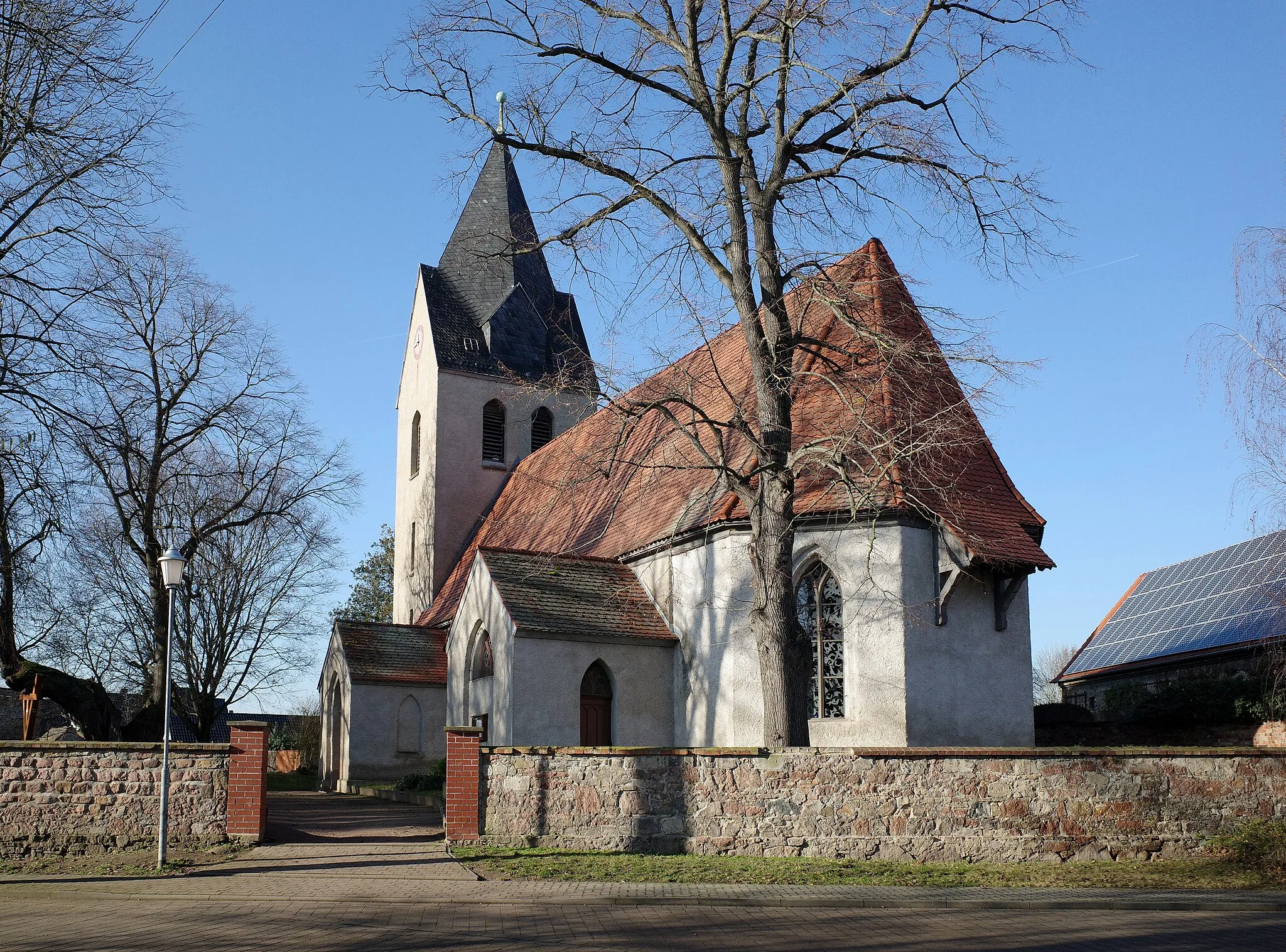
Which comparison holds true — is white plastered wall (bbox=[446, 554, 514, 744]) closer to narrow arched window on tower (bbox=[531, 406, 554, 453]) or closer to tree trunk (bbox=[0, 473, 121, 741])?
tree trunk (bbox=[0, 473, 121, 741])

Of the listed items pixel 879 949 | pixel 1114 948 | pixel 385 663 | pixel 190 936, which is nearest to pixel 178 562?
pixel 190 936

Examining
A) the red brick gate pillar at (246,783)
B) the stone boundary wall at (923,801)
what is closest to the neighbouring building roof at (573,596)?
the red brick gate pillar at (246,783)

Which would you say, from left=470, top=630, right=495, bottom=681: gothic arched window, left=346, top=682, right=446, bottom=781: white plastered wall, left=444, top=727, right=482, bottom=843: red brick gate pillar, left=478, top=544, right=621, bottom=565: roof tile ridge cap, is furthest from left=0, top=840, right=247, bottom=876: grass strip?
left=346, top=682, right=446, bottom=781: white plastered wall

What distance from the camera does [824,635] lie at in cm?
1811

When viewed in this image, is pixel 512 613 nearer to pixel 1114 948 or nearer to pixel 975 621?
pixel 975 621

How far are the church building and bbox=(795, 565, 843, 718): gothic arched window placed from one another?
0.03m

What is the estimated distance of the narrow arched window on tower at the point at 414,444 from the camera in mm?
36312

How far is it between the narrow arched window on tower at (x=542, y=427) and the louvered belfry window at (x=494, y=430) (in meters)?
1.04

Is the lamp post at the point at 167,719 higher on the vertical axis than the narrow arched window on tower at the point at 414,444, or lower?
lower

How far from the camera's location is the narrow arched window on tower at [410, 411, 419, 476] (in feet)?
119

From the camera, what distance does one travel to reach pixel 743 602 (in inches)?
742

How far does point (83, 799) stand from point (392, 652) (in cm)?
1546

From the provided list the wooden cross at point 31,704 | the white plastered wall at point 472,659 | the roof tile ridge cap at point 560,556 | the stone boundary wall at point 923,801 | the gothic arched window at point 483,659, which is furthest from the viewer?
the gothic arched window at point 483,659

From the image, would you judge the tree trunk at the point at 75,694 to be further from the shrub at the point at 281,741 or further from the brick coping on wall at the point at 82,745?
the shrub at the point at 281,741
